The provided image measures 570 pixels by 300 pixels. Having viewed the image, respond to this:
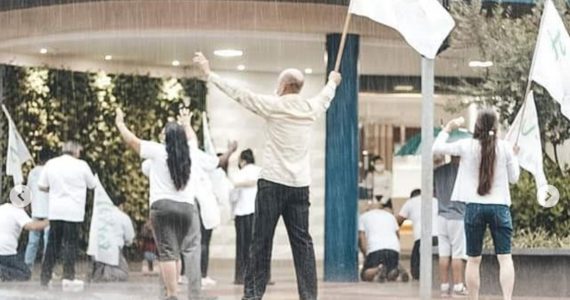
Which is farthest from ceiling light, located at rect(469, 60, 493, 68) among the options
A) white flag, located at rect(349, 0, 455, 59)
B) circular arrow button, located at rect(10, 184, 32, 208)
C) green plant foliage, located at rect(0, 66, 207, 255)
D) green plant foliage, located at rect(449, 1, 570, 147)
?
circular arrow button, located at rect(10, 184, 32, 208)

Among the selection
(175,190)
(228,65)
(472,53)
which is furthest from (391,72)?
(175,190)

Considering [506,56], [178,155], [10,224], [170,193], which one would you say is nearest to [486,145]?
[178,155]

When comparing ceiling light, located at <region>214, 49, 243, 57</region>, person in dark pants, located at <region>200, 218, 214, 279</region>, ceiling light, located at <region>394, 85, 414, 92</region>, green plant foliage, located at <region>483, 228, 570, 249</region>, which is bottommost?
person in dark pants, located at <region>200, 218, 214, 279</region>

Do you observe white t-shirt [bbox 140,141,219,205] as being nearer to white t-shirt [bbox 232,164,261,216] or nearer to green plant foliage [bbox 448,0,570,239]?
white t-shirt [bbox 232,164,261,216]

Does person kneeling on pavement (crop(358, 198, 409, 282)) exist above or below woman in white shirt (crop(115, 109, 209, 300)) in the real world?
below

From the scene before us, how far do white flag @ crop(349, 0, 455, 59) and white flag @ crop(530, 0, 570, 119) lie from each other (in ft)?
4.38

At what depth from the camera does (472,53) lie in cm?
1661

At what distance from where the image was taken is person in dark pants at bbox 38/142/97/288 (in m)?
14.2

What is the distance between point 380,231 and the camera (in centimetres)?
1645

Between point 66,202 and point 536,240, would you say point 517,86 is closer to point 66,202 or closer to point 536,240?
point 536,240

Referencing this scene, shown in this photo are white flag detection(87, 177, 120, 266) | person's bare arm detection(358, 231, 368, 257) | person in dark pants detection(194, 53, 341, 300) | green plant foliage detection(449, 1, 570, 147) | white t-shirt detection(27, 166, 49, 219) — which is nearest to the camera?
person in dark pants detection(194, 53, 341, 300)

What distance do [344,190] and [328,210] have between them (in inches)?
13.9

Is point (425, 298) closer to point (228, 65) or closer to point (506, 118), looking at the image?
point (506, 118)

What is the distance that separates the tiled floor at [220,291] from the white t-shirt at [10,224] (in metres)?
0.48
